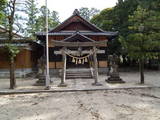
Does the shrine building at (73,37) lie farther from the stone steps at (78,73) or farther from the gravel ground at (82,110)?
the gravel ground at (82,110)

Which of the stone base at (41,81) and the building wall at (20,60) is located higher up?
the building wall at (20,60)

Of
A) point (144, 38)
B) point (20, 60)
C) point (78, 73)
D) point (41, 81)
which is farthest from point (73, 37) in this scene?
point (144, 38)

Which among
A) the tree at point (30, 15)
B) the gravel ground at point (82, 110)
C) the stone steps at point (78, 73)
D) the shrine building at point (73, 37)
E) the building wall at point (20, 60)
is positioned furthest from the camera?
the shrine building at point (73, 37)

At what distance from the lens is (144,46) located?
12898 mm

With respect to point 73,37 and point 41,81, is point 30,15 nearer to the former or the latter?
point 41,81

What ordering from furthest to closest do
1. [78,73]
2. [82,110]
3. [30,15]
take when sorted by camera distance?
[78,73] < [30,15] < [82,110]

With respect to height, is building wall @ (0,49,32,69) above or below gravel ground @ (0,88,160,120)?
above

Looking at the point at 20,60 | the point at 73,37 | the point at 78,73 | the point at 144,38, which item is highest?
the point at 73,37

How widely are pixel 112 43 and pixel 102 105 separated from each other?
1918 centimetres

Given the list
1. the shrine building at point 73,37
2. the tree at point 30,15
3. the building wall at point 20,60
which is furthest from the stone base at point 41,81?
the building wall at point 20,60

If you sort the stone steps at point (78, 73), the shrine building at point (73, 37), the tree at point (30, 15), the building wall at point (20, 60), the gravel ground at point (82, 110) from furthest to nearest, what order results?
the shrine building at point (73, 37)
the building wall at point (20, 60)
the stone steps at point (78, 73)
the tree at point (30, 15)
the gravel ground at point (82, 110)

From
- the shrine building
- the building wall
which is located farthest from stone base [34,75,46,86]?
the building wall

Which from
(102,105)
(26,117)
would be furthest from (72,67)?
(26,117)

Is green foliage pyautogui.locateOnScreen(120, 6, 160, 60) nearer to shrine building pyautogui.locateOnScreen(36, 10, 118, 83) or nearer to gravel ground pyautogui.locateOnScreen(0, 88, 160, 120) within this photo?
gravel ground pyautogui.locateOnScreen(0, 88, 160, 120)
